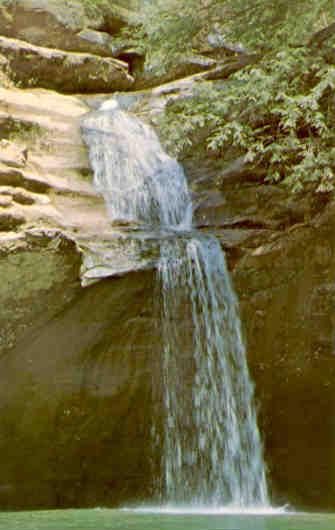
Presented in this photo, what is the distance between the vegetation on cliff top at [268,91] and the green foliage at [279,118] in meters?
0.01

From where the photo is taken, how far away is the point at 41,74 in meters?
14.1

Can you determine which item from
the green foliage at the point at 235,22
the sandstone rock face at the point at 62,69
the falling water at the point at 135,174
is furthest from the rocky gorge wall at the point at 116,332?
the sandstone rock face at the point at 62,69

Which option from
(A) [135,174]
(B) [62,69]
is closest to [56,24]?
(B) [62,69]

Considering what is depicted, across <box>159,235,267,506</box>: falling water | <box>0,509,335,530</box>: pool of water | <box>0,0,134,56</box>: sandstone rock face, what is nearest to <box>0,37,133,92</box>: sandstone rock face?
<box>0,0,134,56</box>: sandstone rock face

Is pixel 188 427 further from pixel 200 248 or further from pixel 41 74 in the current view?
pixel 41 74

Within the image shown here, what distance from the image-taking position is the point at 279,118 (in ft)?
30.4

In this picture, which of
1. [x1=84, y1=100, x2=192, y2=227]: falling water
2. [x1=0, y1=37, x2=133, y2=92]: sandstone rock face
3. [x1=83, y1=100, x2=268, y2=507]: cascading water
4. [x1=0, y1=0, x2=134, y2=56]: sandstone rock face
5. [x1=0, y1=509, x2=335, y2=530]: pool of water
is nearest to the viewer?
[x1=0, y1=509, x2=335, y2=530]: pool of water

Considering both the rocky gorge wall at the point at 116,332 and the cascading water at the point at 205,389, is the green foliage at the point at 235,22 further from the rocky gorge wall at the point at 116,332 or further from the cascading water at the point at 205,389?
the cascading water at the point at 205,389

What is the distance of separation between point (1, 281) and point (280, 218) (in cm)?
384

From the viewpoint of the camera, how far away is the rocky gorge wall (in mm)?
7703

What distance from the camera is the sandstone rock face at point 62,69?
1373 centimetres

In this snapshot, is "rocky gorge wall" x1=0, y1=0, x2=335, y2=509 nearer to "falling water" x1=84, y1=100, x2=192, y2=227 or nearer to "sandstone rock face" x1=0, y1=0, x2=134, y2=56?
"falling water" x1=84, y1=100, x2=192, y2=227

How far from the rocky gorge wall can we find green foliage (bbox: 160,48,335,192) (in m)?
0.45

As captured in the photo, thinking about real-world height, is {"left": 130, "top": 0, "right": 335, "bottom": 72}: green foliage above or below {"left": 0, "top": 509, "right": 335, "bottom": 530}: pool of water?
above
